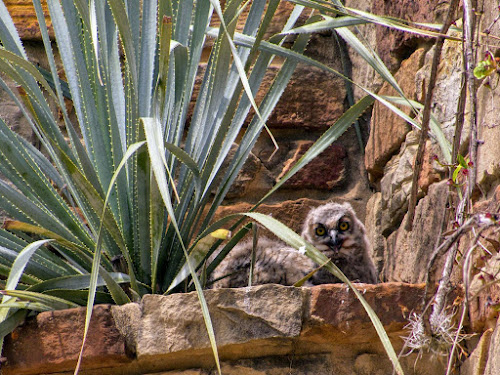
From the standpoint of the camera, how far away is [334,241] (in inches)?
137

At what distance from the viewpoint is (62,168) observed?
2.42m

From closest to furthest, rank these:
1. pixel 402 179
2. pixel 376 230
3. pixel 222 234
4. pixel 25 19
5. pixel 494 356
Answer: pixel 494 356 < pixel 222 234 < pixel 402 179 < pixel 376 230 < pixel 25 19

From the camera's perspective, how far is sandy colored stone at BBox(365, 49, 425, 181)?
3.02 metres

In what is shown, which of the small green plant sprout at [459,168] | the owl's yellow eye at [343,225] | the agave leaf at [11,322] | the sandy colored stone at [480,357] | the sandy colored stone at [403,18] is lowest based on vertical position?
the sandy colored stone at [480,357]

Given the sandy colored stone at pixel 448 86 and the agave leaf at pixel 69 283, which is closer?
the agave leaf at pixel 69 283

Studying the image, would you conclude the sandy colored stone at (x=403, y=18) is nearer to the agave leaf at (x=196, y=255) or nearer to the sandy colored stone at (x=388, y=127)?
the sandy colored stone at (x=388, y=127)

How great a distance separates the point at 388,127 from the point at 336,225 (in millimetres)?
489

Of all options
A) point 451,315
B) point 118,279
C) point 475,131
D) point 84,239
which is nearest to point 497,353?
point 451,315

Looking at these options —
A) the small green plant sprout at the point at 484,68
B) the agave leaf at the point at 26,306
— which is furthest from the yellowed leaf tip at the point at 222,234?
the small green plant sprout at the point at 484,68

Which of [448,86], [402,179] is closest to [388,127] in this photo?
[402,179]

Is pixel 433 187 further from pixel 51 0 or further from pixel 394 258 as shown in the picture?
pixel 51 0

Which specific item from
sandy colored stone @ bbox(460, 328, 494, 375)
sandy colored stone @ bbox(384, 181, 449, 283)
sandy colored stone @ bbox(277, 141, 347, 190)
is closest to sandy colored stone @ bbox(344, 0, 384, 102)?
sandy colored stone @ bbox(277, 141, 347, 190)

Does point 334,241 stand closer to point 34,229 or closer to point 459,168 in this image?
point 459,168

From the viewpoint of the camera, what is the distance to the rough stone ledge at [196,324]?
2188 millimetres
